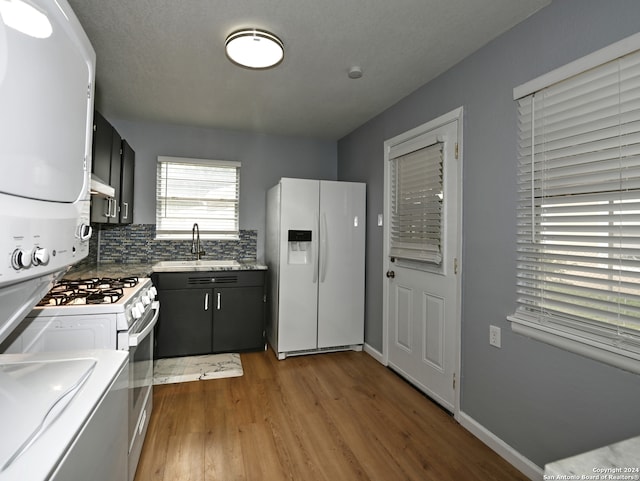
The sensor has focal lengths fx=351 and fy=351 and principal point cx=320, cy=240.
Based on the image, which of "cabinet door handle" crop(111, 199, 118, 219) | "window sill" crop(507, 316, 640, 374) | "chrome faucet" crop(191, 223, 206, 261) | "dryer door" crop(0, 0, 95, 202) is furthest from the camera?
"chrome faucet" crop(191, 223, 206, 261)

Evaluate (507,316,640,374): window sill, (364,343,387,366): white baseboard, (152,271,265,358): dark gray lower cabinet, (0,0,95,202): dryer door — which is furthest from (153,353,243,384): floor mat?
(0,0,95,202): dryer door

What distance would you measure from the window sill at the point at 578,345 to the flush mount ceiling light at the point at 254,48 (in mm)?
2098

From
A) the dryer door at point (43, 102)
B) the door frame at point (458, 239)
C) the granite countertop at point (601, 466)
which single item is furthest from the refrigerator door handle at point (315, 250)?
the granite countertop at point (601, 466)

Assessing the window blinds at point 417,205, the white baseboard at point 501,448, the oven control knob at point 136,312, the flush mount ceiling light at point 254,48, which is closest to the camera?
the oven control knob at point 136,312

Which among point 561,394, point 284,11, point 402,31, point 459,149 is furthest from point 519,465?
point 284,11

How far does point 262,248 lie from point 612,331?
11.2 feet

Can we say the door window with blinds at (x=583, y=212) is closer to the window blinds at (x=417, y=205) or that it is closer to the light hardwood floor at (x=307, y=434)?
the window blinds at (x=417, y=205)

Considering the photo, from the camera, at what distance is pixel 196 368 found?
10.4ft

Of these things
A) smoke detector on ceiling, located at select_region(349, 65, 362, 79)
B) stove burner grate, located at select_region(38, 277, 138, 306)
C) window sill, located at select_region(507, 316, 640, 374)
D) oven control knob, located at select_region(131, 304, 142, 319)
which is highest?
smoke detector on ceiling, located at select_region(349, 65, 362, 79)

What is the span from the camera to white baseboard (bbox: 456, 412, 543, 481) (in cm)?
182

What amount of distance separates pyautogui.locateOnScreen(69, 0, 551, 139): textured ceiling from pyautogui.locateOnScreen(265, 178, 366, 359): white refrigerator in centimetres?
83

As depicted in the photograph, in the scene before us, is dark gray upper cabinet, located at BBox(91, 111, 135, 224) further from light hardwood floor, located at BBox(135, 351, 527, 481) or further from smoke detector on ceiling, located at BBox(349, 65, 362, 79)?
smoke detector on ceiling, located at BBox(349, 65, 362, 79)

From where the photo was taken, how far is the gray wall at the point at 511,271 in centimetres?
155

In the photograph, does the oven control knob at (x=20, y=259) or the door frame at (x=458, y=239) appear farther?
the door frame at (x=458, y=239)
